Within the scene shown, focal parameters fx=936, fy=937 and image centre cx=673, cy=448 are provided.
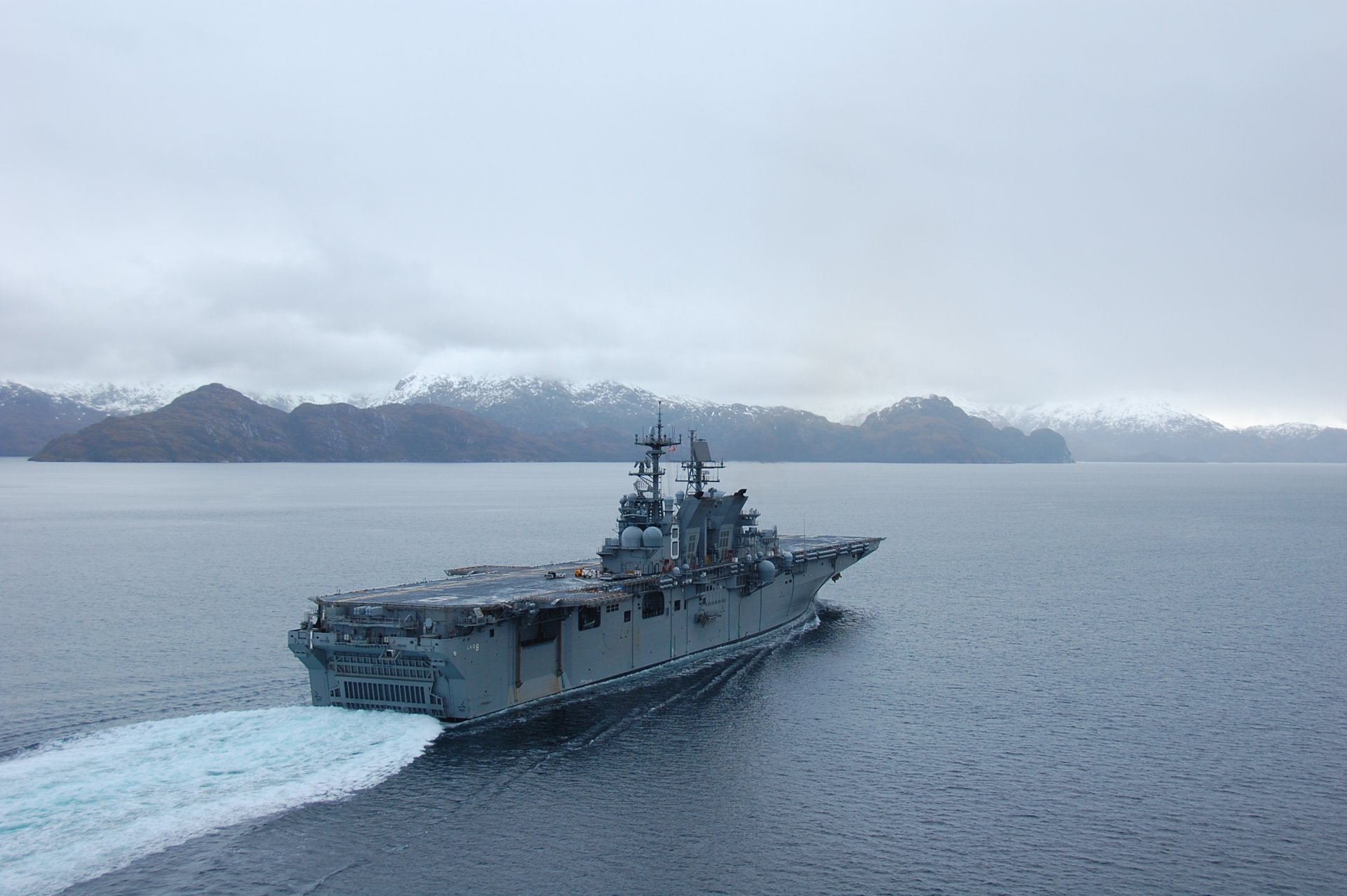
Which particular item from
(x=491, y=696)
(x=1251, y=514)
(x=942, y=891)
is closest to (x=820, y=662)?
(x=491, y=696)

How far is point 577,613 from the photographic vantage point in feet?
136

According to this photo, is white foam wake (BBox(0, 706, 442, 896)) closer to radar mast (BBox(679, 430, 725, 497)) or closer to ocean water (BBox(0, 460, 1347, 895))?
ocean water (BBox(0, 460, 1347, 895))

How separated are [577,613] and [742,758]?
10.8 meters

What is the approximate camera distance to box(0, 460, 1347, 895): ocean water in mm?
25359

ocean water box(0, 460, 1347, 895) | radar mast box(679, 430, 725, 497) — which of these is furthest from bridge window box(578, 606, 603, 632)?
radar mast box(679, 430, 725, 497)

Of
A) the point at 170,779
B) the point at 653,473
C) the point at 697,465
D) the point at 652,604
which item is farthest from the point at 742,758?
the point at 697,465

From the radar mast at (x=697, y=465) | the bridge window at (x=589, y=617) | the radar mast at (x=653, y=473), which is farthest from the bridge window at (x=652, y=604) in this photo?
the radar mast at (x=697, y=465)

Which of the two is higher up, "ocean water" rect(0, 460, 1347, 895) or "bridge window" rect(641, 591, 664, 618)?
"bridge window" rect(641, 591, 664, 618)

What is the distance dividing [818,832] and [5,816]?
23231mm

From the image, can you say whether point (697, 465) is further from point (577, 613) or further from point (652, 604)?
point (577, 613)

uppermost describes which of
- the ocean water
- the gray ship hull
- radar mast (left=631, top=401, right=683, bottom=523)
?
radar mast (left=631, top=401, right=683, bottom=523)

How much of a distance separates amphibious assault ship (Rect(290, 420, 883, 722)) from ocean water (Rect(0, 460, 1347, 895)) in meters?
1.41

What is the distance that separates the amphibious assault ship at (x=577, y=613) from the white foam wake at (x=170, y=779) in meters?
1.96

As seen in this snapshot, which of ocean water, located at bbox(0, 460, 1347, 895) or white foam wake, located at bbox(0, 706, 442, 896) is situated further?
ocean water, located at bbox(0, 460, 1347, 895)
